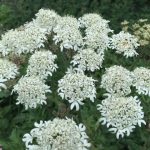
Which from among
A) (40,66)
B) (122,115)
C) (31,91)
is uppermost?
(40,66)

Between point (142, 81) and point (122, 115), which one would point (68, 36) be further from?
point (122, 115)

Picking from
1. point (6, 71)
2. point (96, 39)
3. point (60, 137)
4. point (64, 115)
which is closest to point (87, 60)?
point (96, 39)

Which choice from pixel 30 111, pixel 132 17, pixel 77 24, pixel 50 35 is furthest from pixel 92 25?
pixel 132 17

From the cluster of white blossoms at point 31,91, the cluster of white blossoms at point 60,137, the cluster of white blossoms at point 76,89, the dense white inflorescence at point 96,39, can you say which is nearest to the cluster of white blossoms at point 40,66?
the cluster of white blossoms at point 31,91

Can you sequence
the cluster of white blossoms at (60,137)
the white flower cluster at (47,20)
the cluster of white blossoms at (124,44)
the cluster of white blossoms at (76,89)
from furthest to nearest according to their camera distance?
1. the white flower cluster at (47,20)
2. the cluster of white blossoms at (124,44)
3. the cluster of white blossoms at (76,89)
4. the cluster of white blossoms at (60,137)

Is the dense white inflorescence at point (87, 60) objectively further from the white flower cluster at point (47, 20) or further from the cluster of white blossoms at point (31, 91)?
the white flower cluster at point (47, 20)
